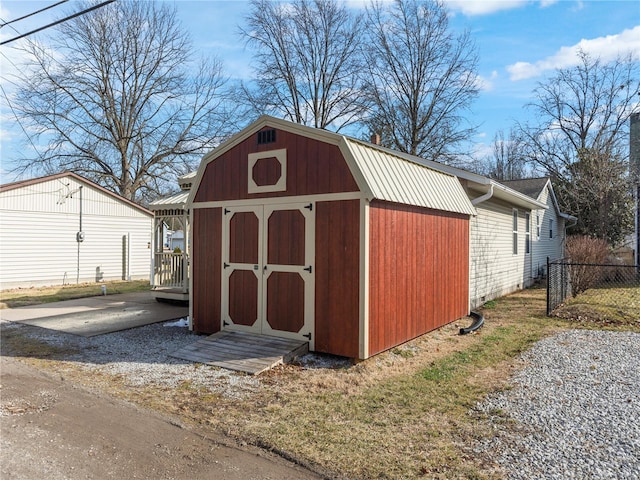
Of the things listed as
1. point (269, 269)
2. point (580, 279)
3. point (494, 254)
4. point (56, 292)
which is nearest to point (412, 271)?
point (269, 269)

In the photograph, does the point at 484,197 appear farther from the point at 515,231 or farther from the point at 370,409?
the point at 370,409

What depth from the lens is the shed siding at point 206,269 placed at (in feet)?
22.6

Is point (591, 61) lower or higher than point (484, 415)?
higher

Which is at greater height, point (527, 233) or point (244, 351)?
point (527, 233)

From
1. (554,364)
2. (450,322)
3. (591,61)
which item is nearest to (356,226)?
(554,364)

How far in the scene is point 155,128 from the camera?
24047 millimetres

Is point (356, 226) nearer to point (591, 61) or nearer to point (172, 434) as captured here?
point (172, 434)

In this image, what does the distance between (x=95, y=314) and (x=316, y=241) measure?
6.24m

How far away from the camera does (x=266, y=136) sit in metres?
6.33

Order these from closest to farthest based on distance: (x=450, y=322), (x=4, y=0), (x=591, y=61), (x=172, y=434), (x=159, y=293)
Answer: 1. (x=172, y=434)
2. (x=4, y=0)
3. (x=450, y=322)
4. (x=159, y=293)
5. (x=591, y=61)

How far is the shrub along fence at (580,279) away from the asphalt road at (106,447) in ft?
25.5

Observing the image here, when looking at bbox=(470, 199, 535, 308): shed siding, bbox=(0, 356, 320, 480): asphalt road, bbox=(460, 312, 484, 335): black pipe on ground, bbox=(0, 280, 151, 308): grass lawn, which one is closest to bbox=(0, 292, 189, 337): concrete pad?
bbox=(0, 280, 151, 308): grass lawn

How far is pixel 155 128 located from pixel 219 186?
1964 centimetres

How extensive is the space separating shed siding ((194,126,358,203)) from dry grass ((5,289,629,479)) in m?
2.43
